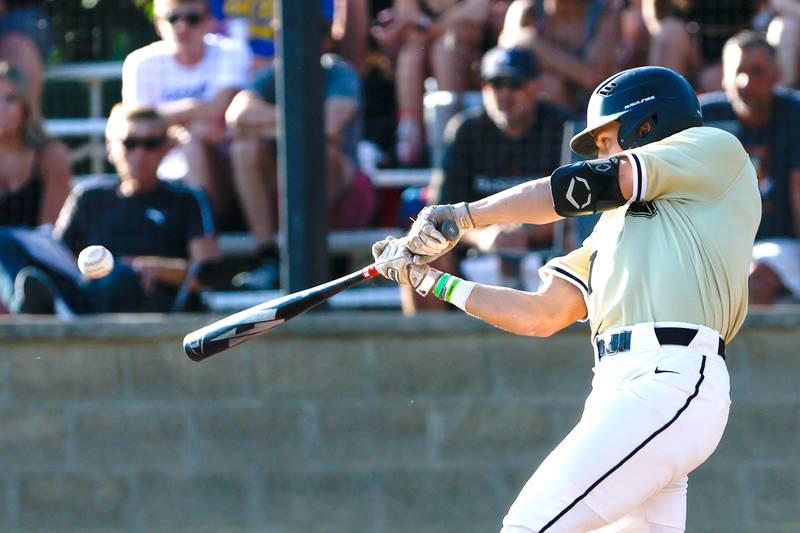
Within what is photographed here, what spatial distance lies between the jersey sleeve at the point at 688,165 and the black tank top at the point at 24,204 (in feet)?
12.7

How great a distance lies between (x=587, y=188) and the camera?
374cm

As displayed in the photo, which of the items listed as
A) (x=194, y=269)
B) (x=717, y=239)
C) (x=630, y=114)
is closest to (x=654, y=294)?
(x=717, y=239)

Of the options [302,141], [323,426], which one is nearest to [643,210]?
[302,141]

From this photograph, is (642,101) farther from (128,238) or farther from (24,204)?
(24,204)

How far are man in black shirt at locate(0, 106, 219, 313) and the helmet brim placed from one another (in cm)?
276

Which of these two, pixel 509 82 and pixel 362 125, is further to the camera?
pixel 362 125

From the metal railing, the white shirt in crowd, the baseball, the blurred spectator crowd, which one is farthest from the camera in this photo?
the metal railing

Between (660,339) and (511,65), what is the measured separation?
3070 millimetres

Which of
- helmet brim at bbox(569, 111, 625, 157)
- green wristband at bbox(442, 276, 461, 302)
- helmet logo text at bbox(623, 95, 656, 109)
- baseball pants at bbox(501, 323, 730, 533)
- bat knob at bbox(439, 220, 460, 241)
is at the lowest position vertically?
baseball pants at bbox(501, 323, 730, 533)

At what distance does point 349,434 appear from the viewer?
6.35 metres

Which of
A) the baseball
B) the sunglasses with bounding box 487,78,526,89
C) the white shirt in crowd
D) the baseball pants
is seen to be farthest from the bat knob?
the white shirt in crowd

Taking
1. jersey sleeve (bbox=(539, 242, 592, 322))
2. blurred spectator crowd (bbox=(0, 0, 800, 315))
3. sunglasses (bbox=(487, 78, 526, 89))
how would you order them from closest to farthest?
jersey sleeve (bbox=(539, 242, 592, 322)) < blurred spectator crowd (bbox=(0, 0, 800, 315)) < sunglasses (bbox=(487, 78, 526, 89))

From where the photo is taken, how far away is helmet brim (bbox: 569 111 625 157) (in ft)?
13.2

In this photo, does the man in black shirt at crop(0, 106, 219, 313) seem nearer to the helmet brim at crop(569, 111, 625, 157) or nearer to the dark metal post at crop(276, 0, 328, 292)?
the dark metal post at crop(276, 0, 328, 292)
